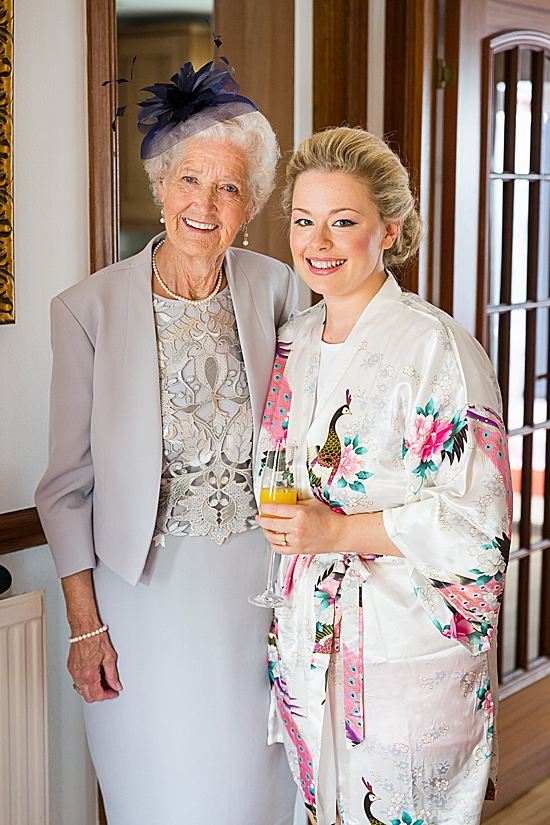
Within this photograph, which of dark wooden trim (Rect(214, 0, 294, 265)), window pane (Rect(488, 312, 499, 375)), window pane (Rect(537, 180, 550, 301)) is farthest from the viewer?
window pane (Rect(537, 180, 550, 301))

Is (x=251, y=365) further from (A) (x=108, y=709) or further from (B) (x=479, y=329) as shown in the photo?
(B) (x=479, y=329)

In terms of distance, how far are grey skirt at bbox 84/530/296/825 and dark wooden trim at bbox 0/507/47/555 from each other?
193 millimetres

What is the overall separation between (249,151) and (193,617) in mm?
946

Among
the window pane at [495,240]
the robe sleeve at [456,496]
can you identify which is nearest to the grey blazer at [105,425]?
the robe sleeve at [456,496]

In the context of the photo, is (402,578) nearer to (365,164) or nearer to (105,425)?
(105,425)

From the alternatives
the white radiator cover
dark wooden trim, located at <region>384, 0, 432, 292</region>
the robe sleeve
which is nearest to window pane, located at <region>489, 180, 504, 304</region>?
dark wooden trim, located at <region>384, 0, 432, 292</region>

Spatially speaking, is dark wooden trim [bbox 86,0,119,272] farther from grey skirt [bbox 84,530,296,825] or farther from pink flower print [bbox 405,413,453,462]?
pink flower print [bbox 405,413,453,462]

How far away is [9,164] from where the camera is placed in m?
1.71

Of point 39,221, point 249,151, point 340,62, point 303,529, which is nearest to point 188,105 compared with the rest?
point 249,151

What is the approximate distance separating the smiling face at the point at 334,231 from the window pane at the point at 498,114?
1.16 metres

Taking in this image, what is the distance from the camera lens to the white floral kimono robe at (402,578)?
5.20ft

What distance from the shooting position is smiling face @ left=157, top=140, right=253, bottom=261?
5.63 ft

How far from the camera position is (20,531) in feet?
6.07

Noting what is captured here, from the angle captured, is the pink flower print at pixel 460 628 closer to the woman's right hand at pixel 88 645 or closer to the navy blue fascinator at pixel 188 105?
the woman's right hand at pixel 88 645
